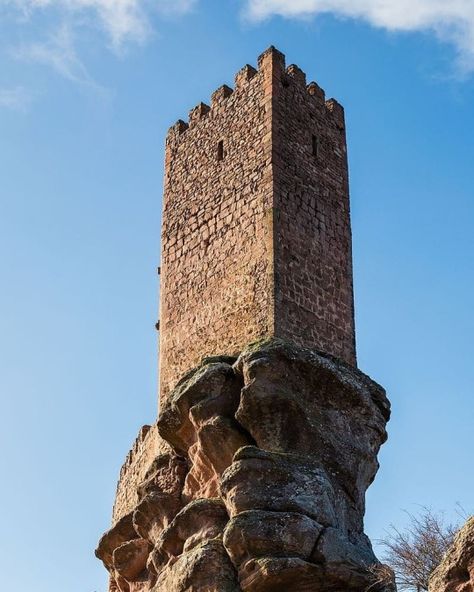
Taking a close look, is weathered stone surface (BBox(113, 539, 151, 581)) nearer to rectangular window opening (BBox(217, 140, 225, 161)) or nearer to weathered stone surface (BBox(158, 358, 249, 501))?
weathered stone surface (BBox(158, 358, 249, 501))

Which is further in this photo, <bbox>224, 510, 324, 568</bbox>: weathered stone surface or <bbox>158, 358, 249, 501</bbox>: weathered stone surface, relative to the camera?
<bbox>158, 358, 249, 501</bbox>: weathered stone surface

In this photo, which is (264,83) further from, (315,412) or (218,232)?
(315,412)

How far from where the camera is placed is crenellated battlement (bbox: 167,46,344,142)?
19.5 meters

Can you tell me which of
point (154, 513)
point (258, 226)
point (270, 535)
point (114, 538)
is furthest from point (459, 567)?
point (258, 226)

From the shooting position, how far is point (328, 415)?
595 inches

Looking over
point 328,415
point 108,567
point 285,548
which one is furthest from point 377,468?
point 108,567

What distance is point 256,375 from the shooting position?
→ 1504 cm

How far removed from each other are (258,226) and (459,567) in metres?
9.46

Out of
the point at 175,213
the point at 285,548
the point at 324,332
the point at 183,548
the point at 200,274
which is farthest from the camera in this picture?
the point at 175,213

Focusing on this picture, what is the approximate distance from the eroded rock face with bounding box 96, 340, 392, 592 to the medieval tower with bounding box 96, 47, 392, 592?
21mm

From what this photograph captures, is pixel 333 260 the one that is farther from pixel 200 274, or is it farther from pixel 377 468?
pixel 377 468

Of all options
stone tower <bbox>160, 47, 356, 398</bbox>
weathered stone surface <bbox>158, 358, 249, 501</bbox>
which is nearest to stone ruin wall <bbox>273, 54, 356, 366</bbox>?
stone tower <bbox>160, 47, 356, 398</bbox>

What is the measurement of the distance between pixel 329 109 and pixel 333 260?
11.6 ft

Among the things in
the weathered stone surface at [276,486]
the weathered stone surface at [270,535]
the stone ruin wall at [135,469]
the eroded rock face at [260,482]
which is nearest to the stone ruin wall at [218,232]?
the stone ruin wall at [135,469]
